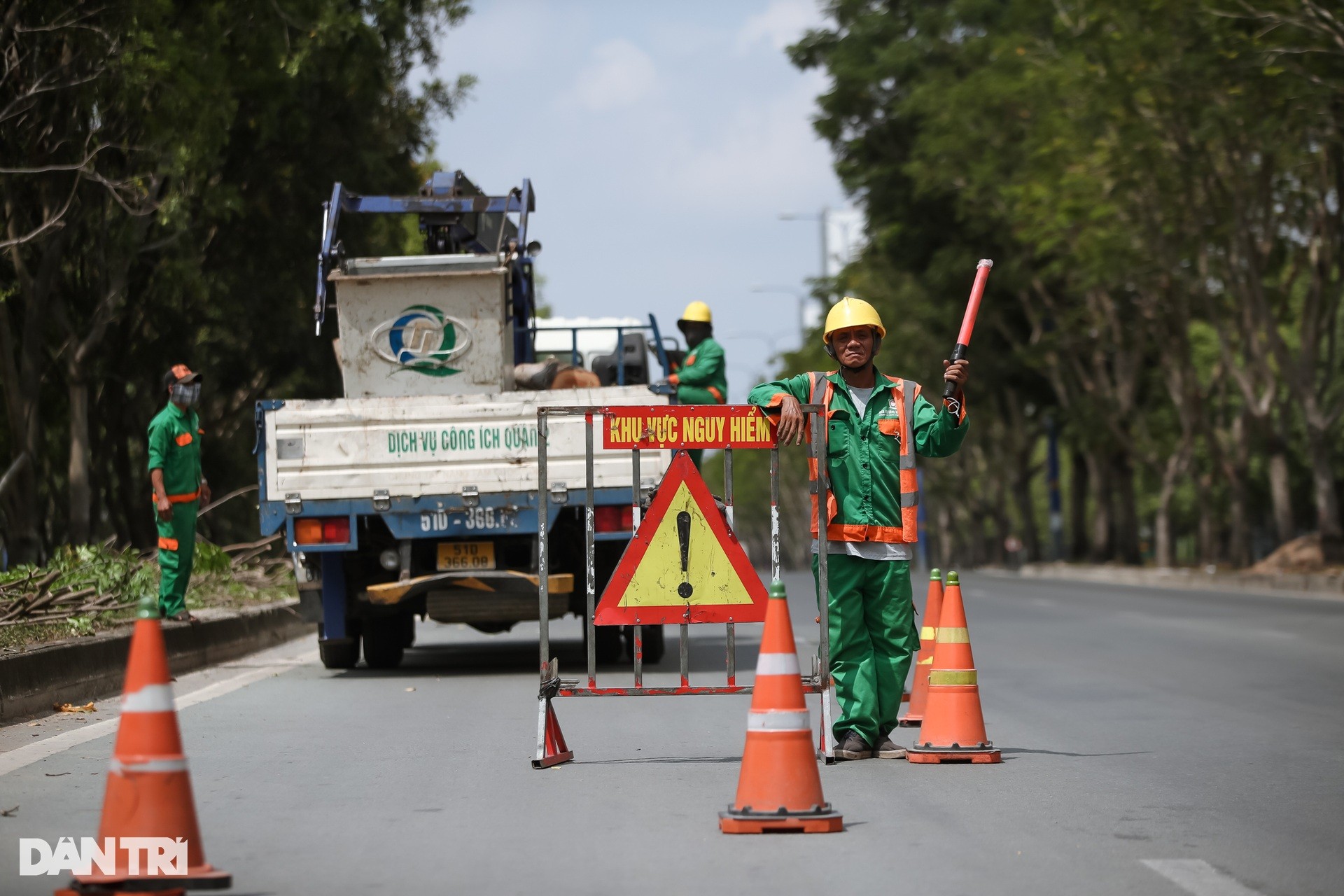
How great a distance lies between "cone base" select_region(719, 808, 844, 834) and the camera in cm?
639

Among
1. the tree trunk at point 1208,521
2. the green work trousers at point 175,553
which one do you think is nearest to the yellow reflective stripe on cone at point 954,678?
the green work trousers at point 175,553

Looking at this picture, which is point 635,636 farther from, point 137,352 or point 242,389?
point 242,389

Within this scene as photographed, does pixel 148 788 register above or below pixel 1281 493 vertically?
below

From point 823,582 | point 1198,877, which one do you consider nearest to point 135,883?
point 1198,877

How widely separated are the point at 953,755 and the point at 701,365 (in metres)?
6.11

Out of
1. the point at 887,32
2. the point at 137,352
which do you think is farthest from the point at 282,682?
the point at 887,32

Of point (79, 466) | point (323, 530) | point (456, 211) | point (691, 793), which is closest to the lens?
point (691, 793)

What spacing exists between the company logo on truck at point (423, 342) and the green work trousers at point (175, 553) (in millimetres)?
1878

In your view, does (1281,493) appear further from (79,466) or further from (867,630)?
(867,630)

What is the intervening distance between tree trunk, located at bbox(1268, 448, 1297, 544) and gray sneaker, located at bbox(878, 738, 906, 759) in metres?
26.4

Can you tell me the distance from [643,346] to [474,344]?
3.78 m

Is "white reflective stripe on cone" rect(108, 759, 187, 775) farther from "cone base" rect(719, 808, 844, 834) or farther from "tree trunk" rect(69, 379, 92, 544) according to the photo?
"tree trunk" rect(69, 379, 92, 544)

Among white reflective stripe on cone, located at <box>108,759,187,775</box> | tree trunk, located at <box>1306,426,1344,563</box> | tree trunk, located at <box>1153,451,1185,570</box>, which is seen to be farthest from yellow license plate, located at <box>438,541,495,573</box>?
tree trunk, located at <box>1153,451,1185,570</box>

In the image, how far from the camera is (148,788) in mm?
5281
